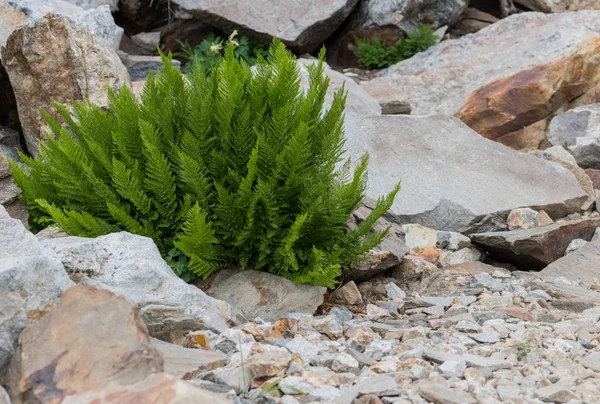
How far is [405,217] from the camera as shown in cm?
638

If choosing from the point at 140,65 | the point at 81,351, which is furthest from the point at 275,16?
the point at 81,351

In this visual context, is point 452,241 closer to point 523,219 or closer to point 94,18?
point 523,219

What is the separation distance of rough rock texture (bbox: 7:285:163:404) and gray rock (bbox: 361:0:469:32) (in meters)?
9.54

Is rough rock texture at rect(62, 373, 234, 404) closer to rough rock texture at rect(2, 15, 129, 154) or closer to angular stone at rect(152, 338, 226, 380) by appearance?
angular stone at rect(152, 338, 226, 380)

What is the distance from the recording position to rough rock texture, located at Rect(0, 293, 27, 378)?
283 centimetres

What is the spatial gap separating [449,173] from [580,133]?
2.47 meters

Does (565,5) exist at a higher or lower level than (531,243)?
higher

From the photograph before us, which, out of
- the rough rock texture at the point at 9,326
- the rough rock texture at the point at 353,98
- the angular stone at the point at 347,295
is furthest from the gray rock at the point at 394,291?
the rough rock texture at the point at 353,98

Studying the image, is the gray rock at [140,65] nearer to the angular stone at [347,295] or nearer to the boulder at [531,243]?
the boulder at [531,243]

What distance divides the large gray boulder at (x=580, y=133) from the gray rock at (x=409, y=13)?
140 inches

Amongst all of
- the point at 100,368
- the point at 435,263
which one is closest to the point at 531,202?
the point at 435,263

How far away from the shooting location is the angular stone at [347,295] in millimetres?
4812

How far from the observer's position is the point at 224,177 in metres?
4.53

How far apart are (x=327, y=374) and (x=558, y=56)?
7298 millimetres
